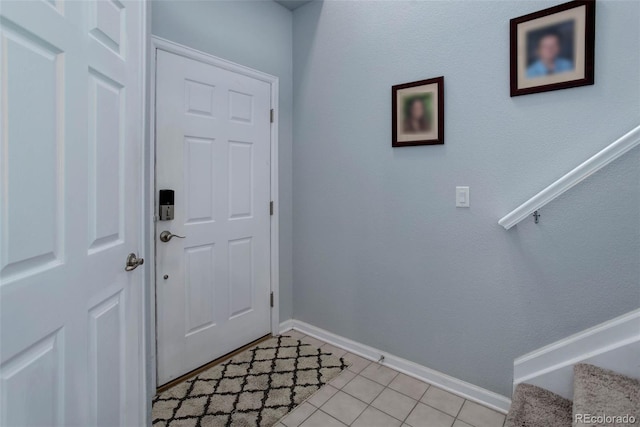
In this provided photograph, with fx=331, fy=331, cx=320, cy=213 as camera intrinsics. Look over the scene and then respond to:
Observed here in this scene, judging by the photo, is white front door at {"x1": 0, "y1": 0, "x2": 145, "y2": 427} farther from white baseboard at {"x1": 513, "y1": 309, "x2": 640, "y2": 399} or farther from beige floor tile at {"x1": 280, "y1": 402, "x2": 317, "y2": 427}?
white baseboard at {"x1": 513, "y1": 309, "x2": 640, "y2": 399}

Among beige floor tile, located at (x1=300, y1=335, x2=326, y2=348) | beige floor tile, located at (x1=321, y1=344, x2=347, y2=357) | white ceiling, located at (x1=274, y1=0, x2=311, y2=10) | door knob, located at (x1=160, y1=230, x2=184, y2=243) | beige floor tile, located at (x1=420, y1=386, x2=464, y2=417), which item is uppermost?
white ceiling, located at (x1=274, y1=0, x2=311, y2=10)

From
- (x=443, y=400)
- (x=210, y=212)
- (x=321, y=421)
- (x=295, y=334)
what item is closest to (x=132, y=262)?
(x=210, y=212)

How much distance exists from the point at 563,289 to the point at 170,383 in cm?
220

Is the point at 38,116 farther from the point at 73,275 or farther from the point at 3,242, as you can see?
the point at 73,275

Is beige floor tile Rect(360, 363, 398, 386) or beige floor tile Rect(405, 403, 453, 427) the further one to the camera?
beige floor tile Rect(360, 363, 398, 386)

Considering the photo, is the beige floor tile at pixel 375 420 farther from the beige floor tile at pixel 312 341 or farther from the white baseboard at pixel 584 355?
the beige floor tile at pixel 312 341

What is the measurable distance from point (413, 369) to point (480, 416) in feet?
1.47

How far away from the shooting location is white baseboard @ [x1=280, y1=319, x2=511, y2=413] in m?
1.80

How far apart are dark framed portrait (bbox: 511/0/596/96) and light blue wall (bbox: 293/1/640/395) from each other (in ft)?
0.16

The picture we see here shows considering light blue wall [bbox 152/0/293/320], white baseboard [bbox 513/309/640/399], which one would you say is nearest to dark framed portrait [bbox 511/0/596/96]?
white baseboard [bbox 513/309/640/399]

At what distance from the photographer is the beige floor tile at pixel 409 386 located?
192 centimetres

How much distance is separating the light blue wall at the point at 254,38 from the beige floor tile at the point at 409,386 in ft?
3.43

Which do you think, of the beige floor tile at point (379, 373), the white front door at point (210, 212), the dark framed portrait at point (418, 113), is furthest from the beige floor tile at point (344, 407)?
the dark framed portrait at point (418, 113)

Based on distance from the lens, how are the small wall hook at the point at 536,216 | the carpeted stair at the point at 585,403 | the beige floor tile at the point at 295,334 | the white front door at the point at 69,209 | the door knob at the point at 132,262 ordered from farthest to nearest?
the beige floor tile at the point at 295,334 → the small wall hook at the point at 536,216 → the door knob at the point at 132,262 → the carpeted stair at the point at 585,403 → the white front door at the point at 69,209
